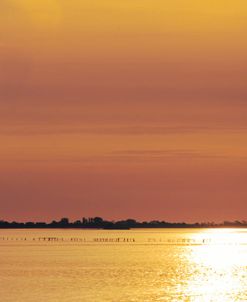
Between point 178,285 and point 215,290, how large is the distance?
849 cm

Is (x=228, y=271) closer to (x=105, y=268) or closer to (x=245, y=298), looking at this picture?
(x=105, y=268)

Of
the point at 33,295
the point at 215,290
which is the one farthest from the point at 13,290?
the point at 215,290

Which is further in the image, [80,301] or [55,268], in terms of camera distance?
[55,268]

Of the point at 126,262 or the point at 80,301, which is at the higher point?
the point at 126,262

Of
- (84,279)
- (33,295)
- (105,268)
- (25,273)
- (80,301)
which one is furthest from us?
(105,268)

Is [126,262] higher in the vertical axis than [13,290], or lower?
higher

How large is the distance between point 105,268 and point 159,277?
23744 mm

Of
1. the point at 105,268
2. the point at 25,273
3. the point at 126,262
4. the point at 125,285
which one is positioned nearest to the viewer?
the point at 125,285

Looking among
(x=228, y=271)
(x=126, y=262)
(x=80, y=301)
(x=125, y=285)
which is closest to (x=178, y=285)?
(x=125, y=285)

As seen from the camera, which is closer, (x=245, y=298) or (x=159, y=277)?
(x=245, y=298)

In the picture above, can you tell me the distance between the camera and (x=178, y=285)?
119812 mm

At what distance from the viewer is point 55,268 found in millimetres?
156625

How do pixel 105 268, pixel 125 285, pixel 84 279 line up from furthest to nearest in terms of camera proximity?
pixel 105 268
pixel 84 279
pixel 125 285

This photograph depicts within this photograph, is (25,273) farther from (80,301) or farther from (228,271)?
(80,301)
